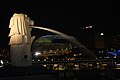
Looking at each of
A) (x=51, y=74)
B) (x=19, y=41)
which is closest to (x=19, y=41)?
(x=19, y=41)

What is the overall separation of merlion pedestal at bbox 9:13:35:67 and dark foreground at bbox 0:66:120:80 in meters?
1.31

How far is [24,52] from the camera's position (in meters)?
18.2

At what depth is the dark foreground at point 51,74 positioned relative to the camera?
15131 millimetres

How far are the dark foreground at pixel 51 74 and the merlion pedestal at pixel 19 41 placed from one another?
1.31 metres

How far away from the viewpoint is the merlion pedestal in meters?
18.0

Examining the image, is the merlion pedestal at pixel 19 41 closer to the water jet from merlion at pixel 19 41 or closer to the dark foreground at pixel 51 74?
the water jet from merlion at pixel 19 41

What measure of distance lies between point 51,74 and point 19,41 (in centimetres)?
368

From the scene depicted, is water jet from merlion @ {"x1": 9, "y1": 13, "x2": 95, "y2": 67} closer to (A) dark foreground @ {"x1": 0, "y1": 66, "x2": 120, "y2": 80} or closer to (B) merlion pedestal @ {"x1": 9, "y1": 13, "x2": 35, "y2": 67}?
(B) merlion pedestal @ {"x1": 9, "y1": 13, "x2": 35, "y2": 67}

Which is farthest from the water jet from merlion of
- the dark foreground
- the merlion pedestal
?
the dark foreground

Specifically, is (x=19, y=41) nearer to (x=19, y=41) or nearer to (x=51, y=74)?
(x=19, y=41)

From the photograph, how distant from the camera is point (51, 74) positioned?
51.8ft

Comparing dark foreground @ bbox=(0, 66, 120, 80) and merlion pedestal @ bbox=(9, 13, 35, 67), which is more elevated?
merlion pedestal @ bbox=(9, 13, 35, 67)

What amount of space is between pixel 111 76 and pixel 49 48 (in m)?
61.0

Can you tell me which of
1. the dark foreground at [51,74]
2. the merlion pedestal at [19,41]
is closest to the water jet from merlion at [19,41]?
the merlion pedestal at [19,41]
